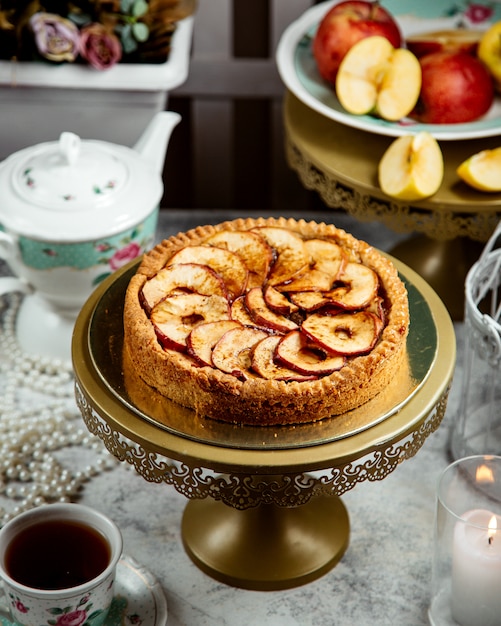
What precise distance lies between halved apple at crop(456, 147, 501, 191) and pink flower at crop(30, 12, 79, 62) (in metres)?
0.73

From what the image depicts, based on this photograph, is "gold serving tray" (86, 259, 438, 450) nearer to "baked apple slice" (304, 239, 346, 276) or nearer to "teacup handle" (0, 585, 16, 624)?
"baked apple slice" (304, 239, 346, 276)

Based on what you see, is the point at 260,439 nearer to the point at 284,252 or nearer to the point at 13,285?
the point at 284,252

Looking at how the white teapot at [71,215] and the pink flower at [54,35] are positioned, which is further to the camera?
the pink flower at [54,35]

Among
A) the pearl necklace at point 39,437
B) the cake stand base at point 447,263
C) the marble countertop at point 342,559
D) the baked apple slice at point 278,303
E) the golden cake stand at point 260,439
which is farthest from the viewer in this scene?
the cake stand base at point 447,263

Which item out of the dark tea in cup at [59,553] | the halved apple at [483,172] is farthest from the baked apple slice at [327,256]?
the dark tea in cup at [59,553]

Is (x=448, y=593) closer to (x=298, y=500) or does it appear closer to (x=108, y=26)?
(x=298, y=500)

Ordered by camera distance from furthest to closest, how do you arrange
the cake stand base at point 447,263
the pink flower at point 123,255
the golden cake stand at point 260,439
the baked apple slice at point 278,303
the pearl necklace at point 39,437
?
the cake stand base at point 447,263 → the pink flower at point 123,255 → the pearl necklace at point 39,437 → the baked apple slice at point 278,303 → the golden cake stand at point 260,439

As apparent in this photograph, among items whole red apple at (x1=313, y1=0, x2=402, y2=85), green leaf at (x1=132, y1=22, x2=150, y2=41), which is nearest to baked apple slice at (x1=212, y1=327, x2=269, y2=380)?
whole red apple at (x1=313, y1=0, x2=402, y2=85)

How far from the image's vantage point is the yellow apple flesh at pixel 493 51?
169cm

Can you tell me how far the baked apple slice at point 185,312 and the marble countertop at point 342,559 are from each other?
40cm

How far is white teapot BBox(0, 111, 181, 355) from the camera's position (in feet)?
5.10

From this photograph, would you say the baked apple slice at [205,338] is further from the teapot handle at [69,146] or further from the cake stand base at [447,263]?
the cake stand base at [447,263]

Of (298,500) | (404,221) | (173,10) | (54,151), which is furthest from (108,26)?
(298,500)

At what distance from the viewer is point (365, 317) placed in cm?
120
